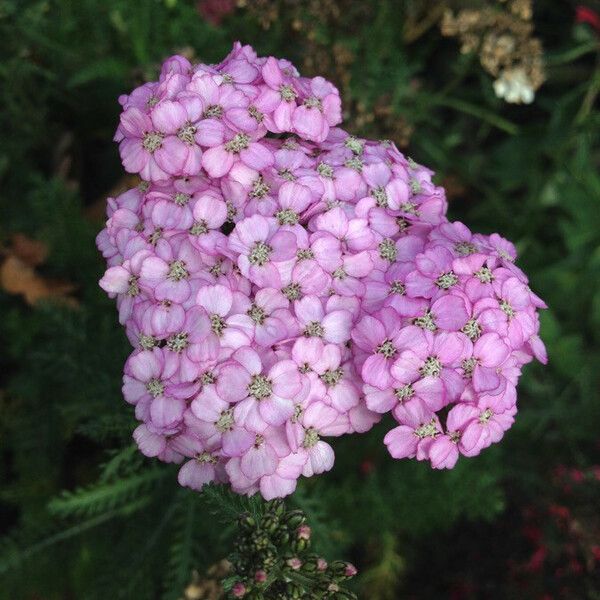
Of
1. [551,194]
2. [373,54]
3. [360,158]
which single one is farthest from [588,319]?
[360,158]

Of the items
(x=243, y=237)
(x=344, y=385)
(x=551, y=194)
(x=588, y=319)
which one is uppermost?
(x=243, y=237)

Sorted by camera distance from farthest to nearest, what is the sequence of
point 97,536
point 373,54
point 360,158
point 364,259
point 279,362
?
point 373,54 → point 97,536 → point 360,158 → point 364,259 → point 279,362

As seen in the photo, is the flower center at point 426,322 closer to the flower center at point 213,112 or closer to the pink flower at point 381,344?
the pink flower at point 381,344

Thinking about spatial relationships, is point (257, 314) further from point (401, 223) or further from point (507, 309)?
point (507, 309)

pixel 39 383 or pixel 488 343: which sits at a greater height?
pixel 488 343

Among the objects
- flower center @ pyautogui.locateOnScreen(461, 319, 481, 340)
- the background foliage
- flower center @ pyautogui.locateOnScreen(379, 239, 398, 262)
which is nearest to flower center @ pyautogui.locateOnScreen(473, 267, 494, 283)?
flower center @ pyautogui.locateOnScreen(461, 319, 481, 340)

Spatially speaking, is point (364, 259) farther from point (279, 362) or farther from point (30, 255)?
point (30, 255)

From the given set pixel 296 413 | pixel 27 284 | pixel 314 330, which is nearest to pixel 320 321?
pixel 314 330
